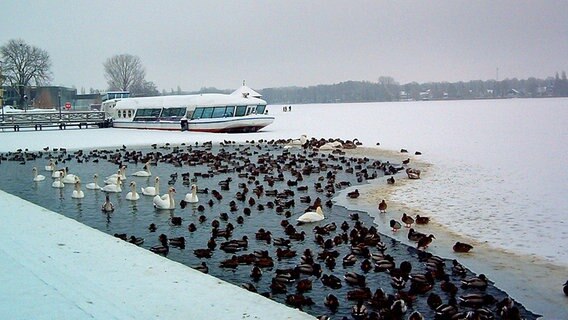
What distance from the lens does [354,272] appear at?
9.74m

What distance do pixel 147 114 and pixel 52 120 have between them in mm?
10797

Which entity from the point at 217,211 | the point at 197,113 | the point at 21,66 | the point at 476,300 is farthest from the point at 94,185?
the point at 21,66

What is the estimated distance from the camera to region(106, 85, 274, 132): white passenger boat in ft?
166

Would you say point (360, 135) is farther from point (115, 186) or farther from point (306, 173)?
point (115, 186)

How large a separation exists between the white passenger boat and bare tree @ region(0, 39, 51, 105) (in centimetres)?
6317

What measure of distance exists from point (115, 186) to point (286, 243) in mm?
9113

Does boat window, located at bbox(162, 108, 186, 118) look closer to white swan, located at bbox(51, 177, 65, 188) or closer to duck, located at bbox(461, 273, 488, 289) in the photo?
white swan, located at bbox(51, 177, 65, 188)

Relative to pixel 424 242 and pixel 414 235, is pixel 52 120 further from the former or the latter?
pixel 424 242

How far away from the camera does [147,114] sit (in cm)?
5750

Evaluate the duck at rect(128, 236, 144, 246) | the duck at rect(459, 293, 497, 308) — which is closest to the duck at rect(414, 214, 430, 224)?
the duck at rect(459, 293, 497, 308)

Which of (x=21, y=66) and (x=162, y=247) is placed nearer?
(x=162, y=247)

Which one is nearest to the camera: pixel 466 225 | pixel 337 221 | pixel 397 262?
pixel 397 262

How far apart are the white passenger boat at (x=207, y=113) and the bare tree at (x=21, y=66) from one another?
63.2 metres

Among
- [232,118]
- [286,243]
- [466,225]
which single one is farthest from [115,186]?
[232,118]
